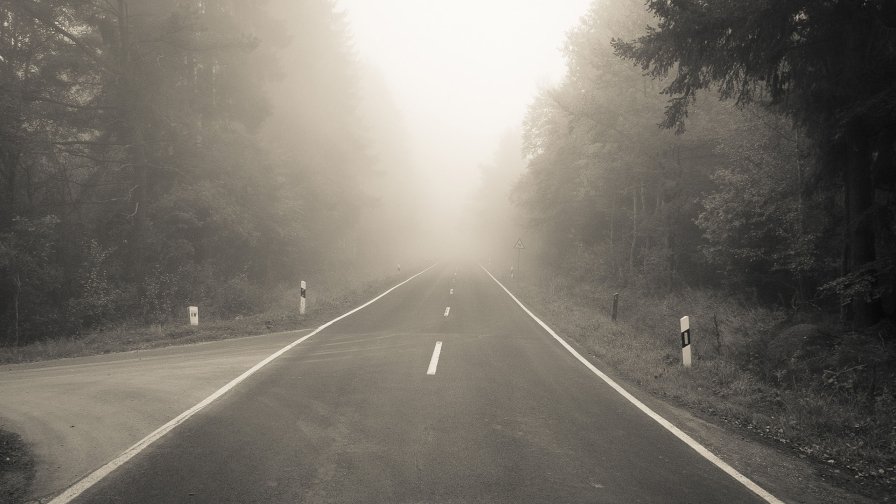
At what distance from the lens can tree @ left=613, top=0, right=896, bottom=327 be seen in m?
7.02

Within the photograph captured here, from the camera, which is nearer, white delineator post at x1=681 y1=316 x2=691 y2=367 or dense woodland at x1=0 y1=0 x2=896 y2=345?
Answer: dense woodland at x1=0 y1=0 x2=896 y2=345

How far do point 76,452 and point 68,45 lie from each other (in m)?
14.4

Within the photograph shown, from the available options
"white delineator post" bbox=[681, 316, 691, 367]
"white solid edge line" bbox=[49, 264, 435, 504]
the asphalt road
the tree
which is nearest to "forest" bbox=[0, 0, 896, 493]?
the tree

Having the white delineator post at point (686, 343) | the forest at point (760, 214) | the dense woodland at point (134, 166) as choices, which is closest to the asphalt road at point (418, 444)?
the forest at point (760, 214)

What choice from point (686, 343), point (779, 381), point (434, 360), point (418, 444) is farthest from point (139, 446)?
point (779, 381)

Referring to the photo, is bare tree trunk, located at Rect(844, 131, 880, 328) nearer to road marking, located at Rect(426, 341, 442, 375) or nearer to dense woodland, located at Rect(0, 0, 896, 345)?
dense woodland, located at Rect(0, 0, 896, 345)

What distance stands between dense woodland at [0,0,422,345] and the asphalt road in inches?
346

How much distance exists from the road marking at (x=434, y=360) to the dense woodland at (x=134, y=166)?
9069 mm

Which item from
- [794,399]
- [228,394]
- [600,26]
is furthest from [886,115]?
[600,26]

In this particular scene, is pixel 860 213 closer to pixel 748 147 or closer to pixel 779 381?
pixel 779 381

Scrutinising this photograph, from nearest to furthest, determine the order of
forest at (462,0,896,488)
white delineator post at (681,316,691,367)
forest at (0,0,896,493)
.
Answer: forest at (462,0,896,488) < forest at (0,0,896,493) < white delineator post at (681,316,691,367)

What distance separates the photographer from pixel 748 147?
40.1ft

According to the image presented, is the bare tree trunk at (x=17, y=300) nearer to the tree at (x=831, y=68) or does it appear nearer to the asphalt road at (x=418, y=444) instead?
the asphalt road at (x=418, y=444)

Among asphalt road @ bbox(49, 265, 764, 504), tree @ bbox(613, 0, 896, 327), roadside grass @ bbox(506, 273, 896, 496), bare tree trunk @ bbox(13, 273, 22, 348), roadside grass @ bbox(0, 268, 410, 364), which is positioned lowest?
roadside grass @ bbox(506, 273, 896, 496)
